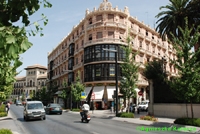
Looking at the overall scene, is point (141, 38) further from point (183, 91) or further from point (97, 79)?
point (183, 91)

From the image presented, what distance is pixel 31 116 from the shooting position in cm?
1852

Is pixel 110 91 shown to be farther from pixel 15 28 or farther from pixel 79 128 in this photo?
pixel 15 28

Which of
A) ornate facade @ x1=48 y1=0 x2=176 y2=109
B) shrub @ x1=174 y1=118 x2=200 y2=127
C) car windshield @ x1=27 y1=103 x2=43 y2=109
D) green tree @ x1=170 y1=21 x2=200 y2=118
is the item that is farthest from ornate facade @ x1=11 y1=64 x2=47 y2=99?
green tree @ x1=170 y1=21 x2=200 y2=118

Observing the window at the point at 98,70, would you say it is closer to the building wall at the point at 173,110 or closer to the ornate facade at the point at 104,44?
the ornate facade at the point at 104,44

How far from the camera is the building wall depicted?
18.4 meters

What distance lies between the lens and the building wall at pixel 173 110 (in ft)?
60.4

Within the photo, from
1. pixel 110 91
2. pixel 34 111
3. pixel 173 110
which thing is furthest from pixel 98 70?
pixel 34 111

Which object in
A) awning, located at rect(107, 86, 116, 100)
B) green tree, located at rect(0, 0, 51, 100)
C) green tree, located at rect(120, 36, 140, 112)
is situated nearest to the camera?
green tree, located at rect(0, 0, 51, 100)

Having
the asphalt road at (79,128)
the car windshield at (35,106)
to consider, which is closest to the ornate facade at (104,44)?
the car windshield at (35,106)

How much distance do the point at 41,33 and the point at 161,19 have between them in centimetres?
2525

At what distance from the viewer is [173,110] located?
68.2 feet

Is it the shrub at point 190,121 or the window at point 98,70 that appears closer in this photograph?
the shrub at point 190,121

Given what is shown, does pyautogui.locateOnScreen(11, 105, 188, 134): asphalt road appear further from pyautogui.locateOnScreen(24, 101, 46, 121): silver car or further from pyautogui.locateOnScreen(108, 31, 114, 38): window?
pyautogui.locateOnScreen(108, 31, 114, 38): window

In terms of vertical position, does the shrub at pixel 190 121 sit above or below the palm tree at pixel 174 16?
below
